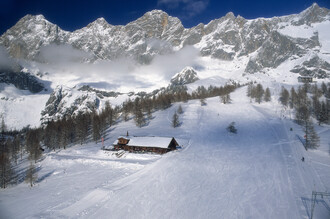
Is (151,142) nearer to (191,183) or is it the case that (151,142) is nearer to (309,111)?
(191,183)

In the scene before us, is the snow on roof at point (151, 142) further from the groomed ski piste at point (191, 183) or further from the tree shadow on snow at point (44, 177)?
the tree shadow on snow at point (44, 177)

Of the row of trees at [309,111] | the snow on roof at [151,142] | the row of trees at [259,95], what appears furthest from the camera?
the row of trees at [259,95]

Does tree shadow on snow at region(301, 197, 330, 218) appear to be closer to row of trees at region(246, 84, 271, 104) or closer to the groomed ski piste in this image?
the groomed ski piste

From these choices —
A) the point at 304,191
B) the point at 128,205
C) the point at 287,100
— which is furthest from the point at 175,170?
the point at 287,100

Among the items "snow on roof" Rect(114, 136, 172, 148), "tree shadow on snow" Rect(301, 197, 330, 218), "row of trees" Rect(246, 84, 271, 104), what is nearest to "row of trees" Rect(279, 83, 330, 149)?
"row of trees" Rect(246, 84, 271, 104)

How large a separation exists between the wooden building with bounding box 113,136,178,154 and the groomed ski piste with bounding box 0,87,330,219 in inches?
146

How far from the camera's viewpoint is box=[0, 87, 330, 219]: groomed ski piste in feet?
95.1

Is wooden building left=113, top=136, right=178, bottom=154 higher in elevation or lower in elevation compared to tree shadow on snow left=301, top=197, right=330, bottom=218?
higher

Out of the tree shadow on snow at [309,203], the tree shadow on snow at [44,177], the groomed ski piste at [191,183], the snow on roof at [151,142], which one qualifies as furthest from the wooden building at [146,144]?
the tree shadow on snow at [309,203]

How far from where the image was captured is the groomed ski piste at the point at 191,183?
29.0m

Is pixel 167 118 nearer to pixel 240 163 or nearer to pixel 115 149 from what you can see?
pixel 115 149

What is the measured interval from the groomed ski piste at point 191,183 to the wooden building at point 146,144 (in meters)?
3.70

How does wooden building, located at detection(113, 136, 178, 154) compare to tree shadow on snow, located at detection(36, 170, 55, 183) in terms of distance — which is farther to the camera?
wooden building, located at detection(113, 136, 178, 154)

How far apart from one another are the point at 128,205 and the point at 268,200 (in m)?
20.8
